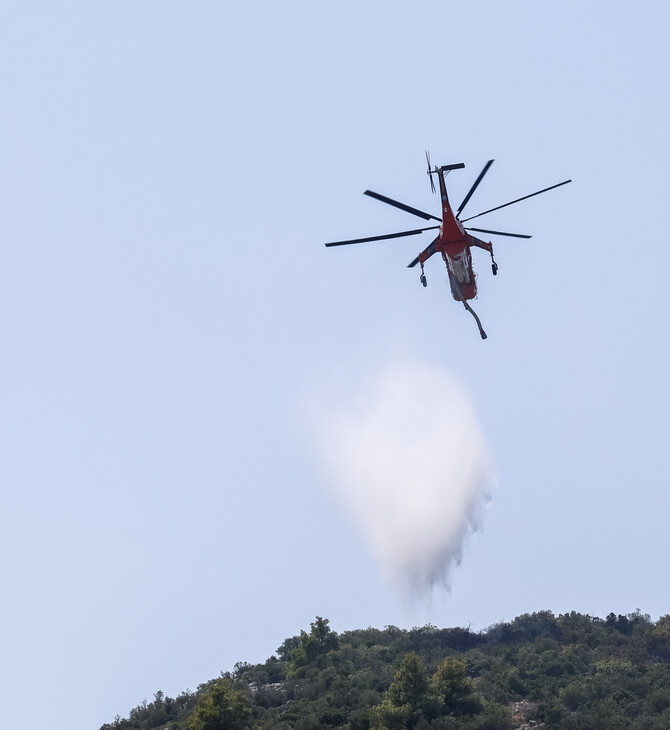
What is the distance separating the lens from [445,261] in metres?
57.0

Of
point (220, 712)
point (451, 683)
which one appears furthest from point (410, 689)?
point (220, 712)

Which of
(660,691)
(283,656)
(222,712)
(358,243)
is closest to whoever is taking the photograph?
(358,243)

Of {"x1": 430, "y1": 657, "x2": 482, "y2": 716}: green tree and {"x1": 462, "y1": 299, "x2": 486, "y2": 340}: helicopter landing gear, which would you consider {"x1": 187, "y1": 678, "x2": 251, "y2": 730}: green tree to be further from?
{"x1": 462, "y1": 299, "x2": 486, "y2": 340}: helicopter landing gear

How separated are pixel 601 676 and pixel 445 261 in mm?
38472

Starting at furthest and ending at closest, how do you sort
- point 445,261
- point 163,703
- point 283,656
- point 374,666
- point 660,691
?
point 283,656 → point 374,666 → point 163,703 → point 660,691 → point 445,261

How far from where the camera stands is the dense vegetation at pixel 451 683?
69438 millimetres

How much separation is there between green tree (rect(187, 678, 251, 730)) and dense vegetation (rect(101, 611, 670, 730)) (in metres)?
0.06

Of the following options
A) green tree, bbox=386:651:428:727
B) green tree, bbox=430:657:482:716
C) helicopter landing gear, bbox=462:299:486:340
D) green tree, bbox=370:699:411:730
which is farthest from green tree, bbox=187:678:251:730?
helicopter landing gear, bbox=462:299:486:340

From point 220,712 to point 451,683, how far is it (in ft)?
47.7

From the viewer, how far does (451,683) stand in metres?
72.6

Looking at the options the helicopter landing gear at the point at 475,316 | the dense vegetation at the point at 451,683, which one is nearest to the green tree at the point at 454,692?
the dense vegetation at the point at 451,683

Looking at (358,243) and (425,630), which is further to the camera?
(425,630)

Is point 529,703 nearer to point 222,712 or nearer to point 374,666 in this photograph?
point 374,666

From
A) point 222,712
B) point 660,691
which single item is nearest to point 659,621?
point 660,691
